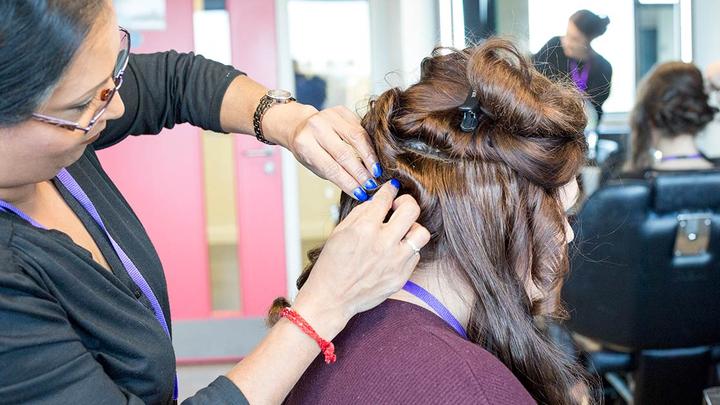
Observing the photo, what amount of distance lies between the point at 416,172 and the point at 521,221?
161 millimetres

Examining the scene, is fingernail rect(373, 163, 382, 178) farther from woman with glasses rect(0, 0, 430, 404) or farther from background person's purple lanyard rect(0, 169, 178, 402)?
background person's purple lanyard rect(0, 169, 178, 402)

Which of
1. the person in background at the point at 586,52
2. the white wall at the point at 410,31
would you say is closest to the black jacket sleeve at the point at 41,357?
the white wall at the point at 410,31

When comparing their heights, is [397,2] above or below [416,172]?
above

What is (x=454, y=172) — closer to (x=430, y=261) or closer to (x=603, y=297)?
(x=430, y=261)

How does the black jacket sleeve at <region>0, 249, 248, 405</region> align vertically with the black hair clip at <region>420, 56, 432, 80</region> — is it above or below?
below

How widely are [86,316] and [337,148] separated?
0.39 m

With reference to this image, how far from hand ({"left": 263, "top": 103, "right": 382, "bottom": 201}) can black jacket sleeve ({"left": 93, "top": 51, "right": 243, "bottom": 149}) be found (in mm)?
223

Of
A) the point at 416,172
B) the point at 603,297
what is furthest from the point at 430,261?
the point at 603,297

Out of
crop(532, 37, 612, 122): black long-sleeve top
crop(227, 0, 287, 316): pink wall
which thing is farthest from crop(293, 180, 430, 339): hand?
crop(227, 0, 287, 316): pink wall

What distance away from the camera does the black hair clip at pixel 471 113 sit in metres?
0.97

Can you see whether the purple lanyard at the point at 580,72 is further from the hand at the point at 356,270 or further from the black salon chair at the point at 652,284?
the hand at the point at 356,270

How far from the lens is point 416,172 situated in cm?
98

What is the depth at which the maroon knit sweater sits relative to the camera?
810 millimetres

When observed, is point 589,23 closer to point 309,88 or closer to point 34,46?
point 309,88
